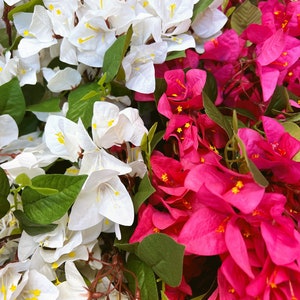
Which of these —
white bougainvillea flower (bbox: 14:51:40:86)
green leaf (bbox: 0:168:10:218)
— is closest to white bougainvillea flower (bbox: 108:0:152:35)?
white bougainvillea flower (bbox: 14:51:40:86)

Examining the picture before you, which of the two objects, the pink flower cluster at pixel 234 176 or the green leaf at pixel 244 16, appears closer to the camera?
the pink flower cluster at pixel 234 176

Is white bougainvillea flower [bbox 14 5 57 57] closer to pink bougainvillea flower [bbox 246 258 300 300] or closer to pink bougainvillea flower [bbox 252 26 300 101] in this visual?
pink bougainvillea flower [bbox 252 26 300 101]

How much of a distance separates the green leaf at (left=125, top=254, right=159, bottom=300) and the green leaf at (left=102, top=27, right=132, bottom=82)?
20cm

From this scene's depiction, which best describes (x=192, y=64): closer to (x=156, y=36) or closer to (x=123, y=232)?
(x=156, y=36)

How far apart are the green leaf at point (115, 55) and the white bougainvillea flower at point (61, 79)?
4 cm

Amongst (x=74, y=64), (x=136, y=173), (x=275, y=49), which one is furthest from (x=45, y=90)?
(x=275, y=49)

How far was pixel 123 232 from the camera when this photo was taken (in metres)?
0.51

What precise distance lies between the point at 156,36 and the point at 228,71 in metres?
0.10

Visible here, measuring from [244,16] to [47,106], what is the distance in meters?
0.27

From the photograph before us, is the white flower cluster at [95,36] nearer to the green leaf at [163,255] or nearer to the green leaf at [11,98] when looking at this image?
the green leaf at [11,98]

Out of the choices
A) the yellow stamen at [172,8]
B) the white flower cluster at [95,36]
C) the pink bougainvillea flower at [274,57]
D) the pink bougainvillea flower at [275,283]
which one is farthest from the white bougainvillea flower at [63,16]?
the pink bougainvillea flower at [275,283]

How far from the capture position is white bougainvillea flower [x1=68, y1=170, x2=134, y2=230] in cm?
48

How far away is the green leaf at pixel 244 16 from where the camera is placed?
61 centimetres

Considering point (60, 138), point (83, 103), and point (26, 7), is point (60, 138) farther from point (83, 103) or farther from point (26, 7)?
point (26, 7)
